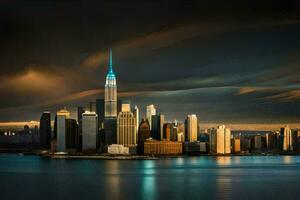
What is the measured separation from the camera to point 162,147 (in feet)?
300

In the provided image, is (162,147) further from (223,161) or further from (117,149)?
(223,161)

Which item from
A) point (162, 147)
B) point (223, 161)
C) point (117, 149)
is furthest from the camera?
point (162, 147)

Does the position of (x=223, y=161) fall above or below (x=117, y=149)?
below

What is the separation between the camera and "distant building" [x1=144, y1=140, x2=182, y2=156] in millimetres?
90188

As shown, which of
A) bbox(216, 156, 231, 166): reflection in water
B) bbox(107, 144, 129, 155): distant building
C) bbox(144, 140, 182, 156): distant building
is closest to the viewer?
bbox(216, 156, 231, 166): reflection in water

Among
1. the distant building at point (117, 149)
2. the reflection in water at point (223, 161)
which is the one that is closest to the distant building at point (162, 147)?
the distant building at point (117, 149)

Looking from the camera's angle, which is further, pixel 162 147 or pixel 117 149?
pixel 162 147

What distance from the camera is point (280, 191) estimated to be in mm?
25203

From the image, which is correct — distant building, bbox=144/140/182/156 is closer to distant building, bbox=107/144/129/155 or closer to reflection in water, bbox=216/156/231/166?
distant building, bbox=107/144/129/155

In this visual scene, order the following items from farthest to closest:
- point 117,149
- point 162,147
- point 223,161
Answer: point 162,147, point 117,149, point 223,161

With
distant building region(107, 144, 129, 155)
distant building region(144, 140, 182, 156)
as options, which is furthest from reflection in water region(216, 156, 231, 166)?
distant building region(107, 144, 129, 155)

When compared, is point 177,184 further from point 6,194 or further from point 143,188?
point 6,194

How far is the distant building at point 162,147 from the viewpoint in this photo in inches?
3551

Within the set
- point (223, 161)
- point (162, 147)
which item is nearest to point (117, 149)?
point (162, 147)
